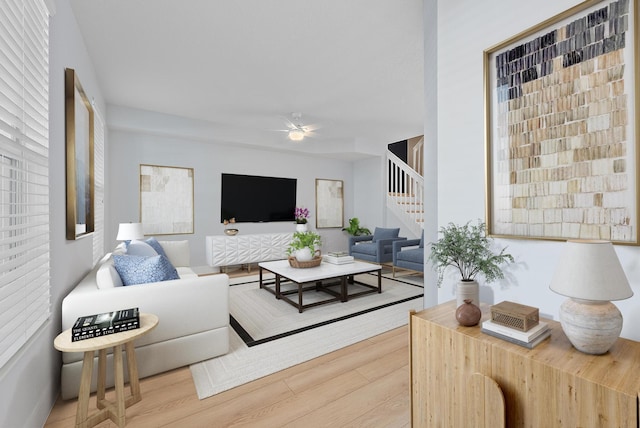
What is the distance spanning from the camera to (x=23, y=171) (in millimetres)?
1375

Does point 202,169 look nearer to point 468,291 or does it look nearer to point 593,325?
point 468,291

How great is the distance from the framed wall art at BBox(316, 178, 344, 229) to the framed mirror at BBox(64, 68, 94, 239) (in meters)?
4.68

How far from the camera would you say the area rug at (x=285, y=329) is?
2053mm

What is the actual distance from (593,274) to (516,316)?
300 mm

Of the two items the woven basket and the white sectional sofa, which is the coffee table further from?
the white sectional sofa

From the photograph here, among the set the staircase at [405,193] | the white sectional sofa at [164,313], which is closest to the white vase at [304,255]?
the white sectional sofa at [164,313]

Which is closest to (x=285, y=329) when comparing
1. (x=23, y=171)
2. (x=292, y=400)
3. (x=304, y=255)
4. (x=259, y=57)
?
(x=292, y=400)

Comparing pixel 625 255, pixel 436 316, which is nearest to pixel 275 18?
pixel 436 316

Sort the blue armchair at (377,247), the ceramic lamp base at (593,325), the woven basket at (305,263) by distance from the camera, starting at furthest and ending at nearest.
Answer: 1. the blue armchair at (377,247)
2. the woven basket at (305,263)
3. the ceramic lamp base at (593,325)

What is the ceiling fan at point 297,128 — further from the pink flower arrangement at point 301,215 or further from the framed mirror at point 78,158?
the framed mirror at point 78,158

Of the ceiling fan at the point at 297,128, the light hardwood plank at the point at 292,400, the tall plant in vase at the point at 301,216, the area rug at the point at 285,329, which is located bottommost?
the light hardwood plank at the point at 292,400

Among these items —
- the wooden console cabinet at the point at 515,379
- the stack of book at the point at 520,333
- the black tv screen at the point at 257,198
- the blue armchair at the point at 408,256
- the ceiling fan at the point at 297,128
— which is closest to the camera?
the wooden console cabinet at the point at 515,379

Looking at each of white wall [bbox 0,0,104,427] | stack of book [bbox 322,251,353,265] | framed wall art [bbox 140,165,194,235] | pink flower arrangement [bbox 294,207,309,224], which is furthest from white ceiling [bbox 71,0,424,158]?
stack of book [bbox 322,251,353,265]

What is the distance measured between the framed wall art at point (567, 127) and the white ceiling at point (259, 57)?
124 centimetres
